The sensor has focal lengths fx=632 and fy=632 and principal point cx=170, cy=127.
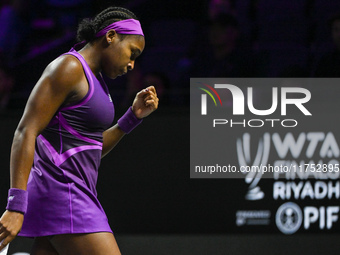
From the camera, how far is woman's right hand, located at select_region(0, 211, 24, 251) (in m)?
2.12

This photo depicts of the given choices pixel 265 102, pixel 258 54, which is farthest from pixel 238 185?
pixel 258 54

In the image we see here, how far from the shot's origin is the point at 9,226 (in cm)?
213

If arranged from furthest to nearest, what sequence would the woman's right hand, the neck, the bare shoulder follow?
the neck, the bare shoulder, the woman's right hand

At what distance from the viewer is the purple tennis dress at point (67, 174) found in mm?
2314

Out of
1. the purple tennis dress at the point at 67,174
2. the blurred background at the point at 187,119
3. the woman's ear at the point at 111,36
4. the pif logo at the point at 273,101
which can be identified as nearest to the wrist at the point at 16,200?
the purple tennis dress at the point at 67,174

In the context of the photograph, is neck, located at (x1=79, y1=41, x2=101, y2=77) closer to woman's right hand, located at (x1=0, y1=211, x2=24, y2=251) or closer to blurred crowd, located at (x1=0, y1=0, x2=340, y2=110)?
woman's right hand, located at (x1=0, y1=211, x2=24, y2=251)

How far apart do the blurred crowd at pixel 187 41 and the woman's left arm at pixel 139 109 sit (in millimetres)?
1654

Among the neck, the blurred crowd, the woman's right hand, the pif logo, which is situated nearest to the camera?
the woman's right hand

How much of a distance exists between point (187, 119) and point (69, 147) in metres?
2.12

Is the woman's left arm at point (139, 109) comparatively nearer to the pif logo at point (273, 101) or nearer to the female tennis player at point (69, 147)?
the female tennis player at point (69, 147)

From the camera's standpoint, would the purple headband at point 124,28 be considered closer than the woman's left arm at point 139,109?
Yes

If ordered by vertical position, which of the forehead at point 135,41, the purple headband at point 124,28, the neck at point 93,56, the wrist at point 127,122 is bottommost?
the wrist at point 127,122

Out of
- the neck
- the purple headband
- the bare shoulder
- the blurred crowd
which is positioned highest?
the blurred crowd

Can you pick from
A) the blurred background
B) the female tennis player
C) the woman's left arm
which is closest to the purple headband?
the female tennis player
